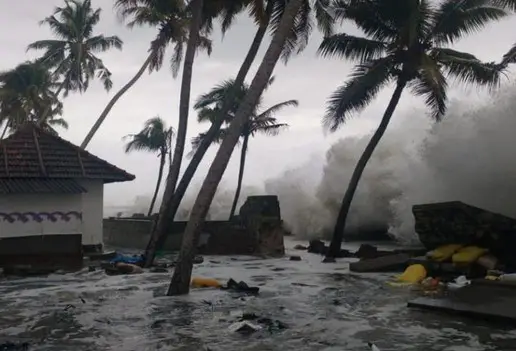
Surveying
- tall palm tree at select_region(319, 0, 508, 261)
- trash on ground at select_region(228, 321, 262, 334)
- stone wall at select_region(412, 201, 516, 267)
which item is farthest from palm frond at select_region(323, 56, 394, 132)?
trash on ground at select_region(228, 321, 262, 334)

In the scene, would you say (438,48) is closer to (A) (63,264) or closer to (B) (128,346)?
(A) (63,264)

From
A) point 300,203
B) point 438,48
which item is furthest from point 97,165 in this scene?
point 300,203

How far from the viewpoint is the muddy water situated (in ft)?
23.2

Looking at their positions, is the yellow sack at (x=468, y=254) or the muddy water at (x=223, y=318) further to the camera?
the yellow sack at (x=468, y=254)

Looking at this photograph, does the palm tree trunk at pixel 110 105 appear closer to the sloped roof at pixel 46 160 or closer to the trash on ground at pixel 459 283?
the sloped roof at pixel 46 160

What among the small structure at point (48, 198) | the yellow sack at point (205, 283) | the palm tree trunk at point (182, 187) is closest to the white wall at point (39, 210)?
the small structure at point (48, 198)

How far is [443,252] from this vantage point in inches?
551

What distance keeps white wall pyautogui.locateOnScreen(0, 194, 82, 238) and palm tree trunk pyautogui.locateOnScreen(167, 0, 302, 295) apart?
769 cm

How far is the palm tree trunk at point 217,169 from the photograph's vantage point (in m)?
10.9

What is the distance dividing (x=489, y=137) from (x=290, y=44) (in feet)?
28.2

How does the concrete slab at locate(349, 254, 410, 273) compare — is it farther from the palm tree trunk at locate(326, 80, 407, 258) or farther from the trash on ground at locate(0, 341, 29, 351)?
the trash on ground at locate(0, 341, 29, 351)

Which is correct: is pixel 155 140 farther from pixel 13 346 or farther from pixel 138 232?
pixel 13 346

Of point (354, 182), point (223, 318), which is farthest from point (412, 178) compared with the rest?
point (223, 318)

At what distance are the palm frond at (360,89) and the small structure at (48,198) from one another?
25.9ft
